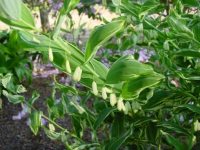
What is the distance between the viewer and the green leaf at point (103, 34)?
652 millimetres

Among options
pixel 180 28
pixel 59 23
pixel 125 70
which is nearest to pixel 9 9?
pixel 59 23

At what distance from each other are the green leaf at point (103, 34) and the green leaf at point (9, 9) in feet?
0.62

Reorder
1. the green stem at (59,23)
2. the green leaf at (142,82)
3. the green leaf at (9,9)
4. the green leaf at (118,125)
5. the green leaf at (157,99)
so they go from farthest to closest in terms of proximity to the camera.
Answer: the green leaf at (118,125)
the green leaf at (157,99)
the green leaf at (142,82)
the green stem at (59,23)
the green leaf at (9,9)

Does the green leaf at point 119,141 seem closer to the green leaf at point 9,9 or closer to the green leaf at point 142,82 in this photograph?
the green leaf at point 142,82

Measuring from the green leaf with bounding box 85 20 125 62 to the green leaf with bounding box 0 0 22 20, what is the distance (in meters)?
0.19

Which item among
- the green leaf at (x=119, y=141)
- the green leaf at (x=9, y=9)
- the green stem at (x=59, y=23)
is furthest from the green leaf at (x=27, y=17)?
the green leaf at (x=119, y=141)

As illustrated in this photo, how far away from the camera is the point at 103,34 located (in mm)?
659

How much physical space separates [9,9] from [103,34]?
21 centimetres

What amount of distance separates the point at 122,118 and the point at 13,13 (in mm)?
610

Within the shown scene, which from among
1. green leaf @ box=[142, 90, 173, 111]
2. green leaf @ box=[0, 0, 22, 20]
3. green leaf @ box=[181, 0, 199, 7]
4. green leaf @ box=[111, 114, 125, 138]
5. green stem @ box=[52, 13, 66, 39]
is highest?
green leaf @ box=[0, 0, 22, 20]

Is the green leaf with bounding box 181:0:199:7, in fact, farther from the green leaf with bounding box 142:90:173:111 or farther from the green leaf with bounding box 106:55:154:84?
the green leaf with bounding box 106:55:154:84

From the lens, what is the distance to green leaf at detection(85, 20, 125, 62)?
652mm

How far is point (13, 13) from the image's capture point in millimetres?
481

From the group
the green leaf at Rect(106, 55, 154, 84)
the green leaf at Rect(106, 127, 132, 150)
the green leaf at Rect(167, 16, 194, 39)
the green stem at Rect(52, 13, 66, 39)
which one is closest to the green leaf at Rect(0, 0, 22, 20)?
the green stem at Rect(52, 13, 66, 39)
